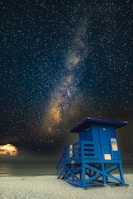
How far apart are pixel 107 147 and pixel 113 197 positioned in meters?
4.56

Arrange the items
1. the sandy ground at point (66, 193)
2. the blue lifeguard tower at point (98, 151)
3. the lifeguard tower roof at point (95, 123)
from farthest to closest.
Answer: the lifeguard tower roof at point (95, 123), the blue lifeguard tower at point (98, 151), the sandy ground at point (66, 193)

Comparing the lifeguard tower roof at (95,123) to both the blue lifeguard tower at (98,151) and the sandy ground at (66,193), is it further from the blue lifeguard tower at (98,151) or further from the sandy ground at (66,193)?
the sandy ground at (66,193)

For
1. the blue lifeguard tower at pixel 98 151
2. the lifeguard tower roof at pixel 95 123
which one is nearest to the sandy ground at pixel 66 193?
the blue lifeguard tower at pixel 98 151

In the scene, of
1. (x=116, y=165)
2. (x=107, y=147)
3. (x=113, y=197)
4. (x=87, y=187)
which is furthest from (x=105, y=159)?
(x=113, y=197)

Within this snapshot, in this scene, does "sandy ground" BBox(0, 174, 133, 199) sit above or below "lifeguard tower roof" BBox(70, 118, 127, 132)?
below

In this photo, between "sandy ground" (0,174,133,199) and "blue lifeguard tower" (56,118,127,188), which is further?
"blue lifeguard tower" (56,118,127,188)

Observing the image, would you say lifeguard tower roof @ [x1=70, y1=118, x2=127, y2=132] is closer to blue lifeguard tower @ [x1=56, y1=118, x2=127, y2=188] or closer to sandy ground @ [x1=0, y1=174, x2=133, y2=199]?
blue lifeguard tower @ [x1=56, y1=118, x2=127, y2=188]

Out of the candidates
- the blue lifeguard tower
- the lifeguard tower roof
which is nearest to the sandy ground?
the blue lifeguard tower

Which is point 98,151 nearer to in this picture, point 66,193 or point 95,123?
point 95,123

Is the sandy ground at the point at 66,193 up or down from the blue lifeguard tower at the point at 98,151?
down

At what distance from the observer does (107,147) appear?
1259cm

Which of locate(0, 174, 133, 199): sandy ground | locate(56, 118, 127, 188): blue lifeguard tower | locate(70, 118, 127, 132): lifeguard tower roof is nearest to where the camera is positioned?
locate(0, 174, 133, 199): sandy ground

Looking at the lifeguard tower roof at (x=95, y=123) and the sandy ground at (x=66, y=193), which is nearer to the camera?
the sandy ground at (x=66, y=193)

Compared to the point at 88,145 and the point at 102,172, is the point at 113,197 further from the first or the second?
the point at 88,145
